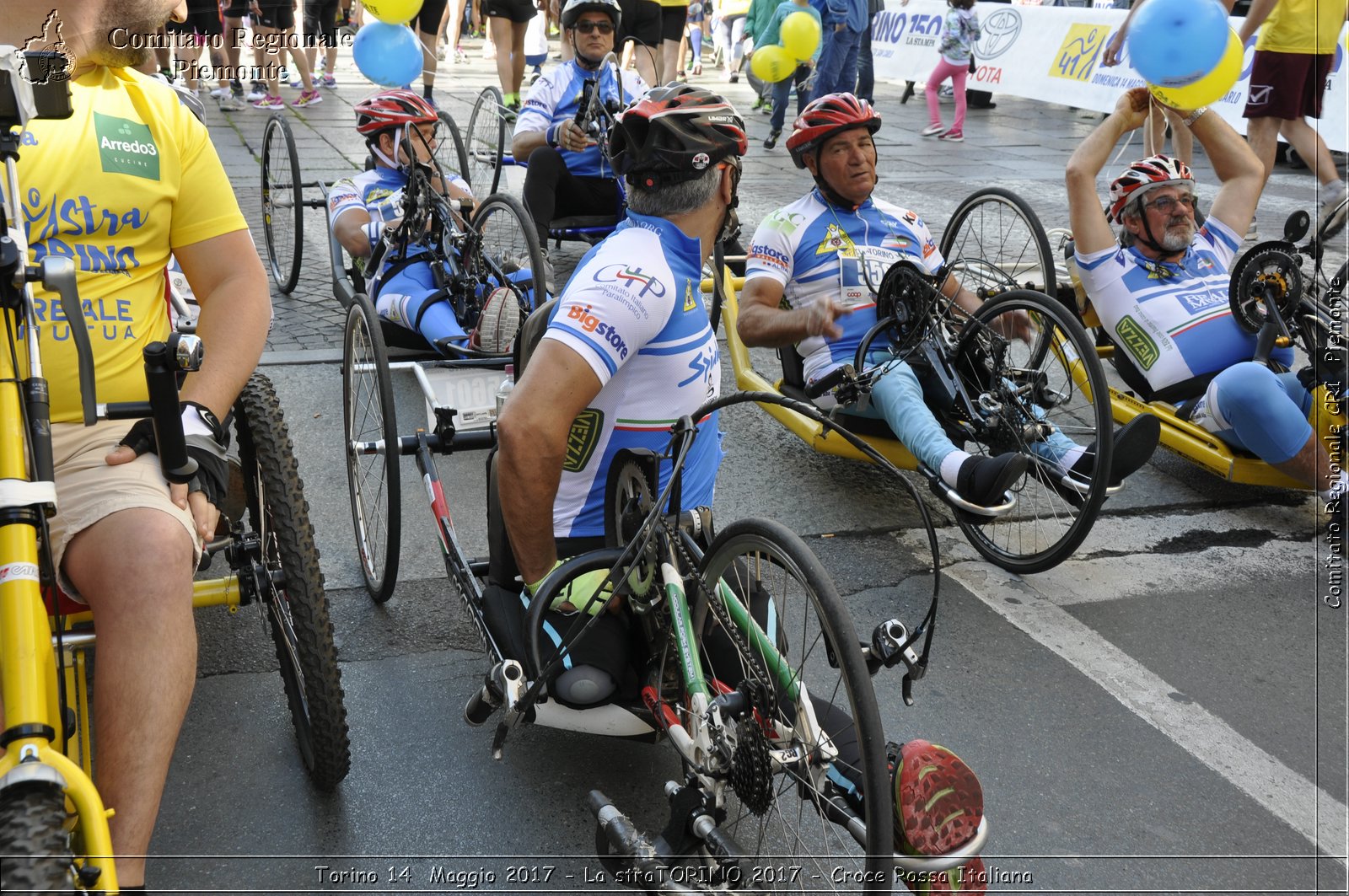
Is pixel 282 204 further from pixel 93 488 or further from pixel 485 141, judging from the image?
pixel 93 488

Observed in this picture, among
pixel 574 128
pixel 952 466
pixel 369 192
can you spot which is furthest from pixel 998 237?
pixel 369 192

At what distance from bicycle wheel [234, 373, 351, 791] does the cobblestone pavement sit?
9.48ft

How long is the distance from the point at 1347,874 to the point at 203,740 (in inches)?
103

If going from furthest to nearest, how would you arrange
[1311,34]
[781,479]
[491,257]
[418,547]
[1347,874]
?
[1311,34], [491,257], [781,479], [418,547], [1347,874]

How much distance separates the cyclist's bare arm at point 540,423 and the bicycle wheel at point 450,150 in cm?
331

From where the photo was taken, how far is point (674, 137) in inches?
101

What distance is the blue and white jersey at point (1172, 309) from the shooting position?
15.1ft

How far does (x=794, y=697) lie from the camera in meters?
2.14

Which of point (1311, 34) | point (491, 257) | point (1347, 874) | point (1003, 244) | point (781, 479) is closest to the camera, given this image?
point (1347, 874)

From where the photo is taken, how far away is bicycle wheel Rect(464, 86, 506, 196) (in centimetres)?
842

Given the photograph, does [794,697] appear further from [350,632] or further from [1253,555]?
[1253,555]

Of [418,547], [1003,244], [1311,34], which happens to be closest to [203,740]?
[418,547]

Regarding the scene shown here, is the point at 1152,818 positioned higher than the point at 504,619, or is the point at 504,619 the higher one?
the point at 504,619

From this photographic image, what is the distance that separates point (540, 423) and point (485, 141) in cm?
704
